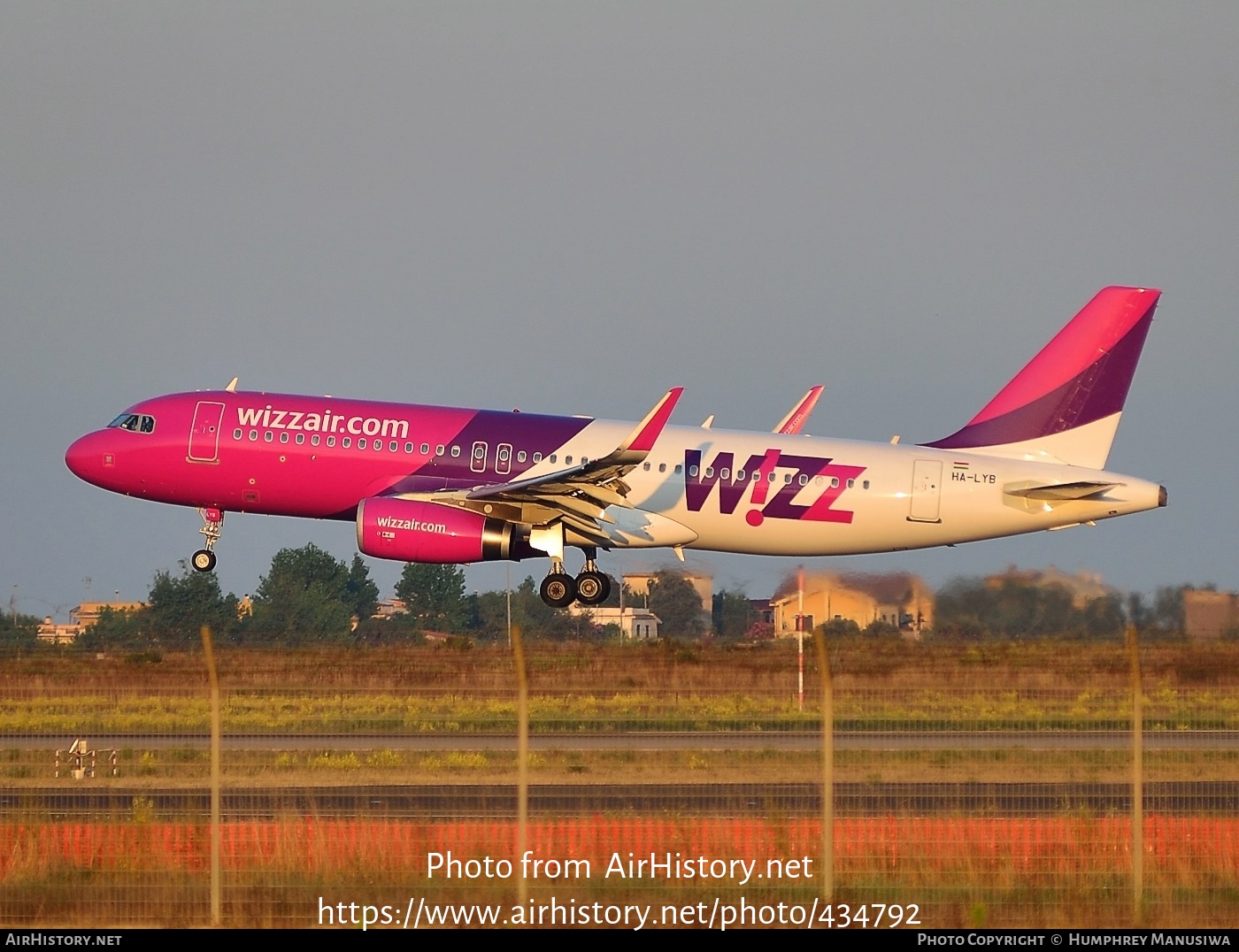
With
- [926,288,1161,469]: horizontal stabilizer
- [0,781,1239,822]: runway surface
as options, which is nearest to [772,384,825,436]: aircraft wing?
[926,288,1161,469]: horizontal stabilizer

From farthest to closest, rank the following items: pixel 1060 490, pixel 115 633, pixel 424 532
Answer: pixel 1060 490
pixel 424 532
pixel 115 633

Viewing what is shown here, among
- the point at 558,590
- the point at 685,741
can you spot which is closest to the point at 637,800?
the point at 685,741

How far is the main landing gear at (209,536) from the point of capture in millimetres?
39281

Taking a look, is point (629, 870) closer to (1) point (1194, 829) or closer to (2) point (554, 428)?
(1) point (1194, 829)

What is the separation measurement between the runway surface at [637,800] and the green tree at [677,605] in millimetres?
11359

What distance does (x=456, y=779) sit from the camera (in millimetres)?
25297

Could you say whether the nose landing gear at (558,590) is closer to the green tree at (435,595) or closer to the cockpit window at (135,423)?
the green tree at (435,595)

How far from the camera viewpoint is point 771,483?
37.2 metres

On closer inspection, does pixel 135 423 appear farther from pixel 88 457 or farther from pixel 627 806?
pixel 627 806

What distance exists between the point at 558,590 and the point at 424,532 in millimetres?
3626

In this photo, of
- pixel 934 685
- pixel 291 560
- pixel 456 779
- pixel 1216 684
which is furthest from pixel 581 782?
pixel 291 560

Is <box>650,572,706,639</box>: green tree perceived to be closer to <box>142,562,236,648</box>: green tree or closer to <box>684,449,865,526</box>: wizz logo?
<box>684,449,865,526</box>: wizz logo

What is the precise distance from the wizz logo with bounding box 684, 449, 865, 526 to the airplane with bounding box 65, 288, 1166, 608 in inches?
1.1

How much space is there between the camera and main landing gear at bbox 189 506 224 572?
39281 mm
